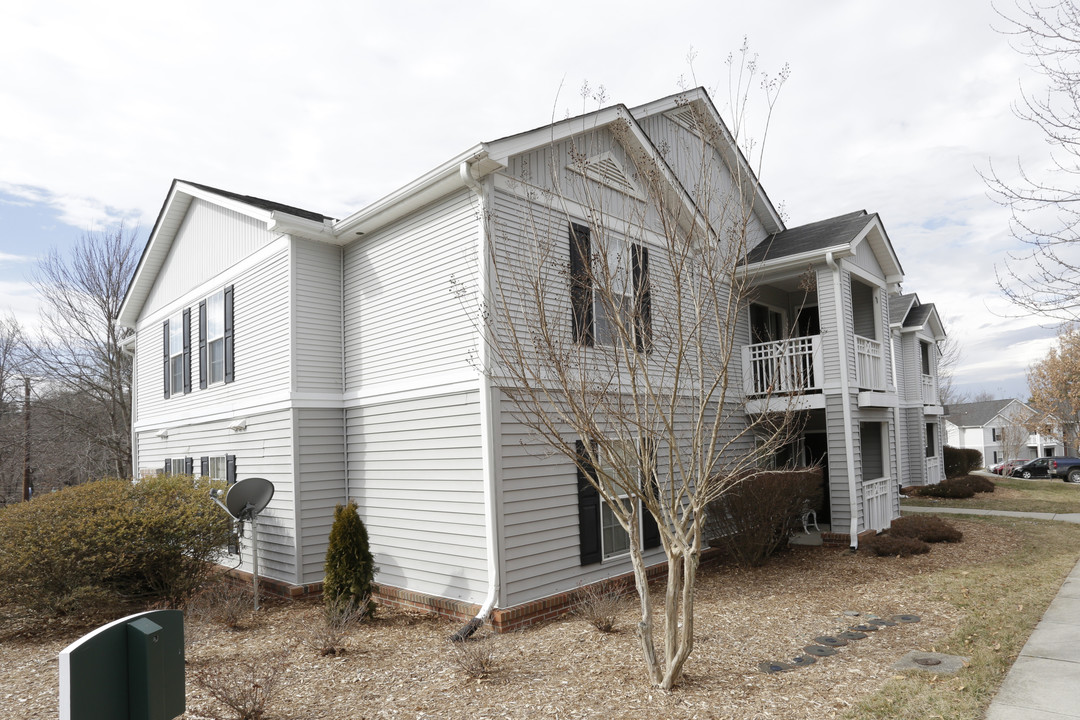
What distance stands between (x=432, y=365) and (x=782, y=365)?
6.80 metres

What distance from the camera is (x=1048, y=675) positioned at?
5.58 meters

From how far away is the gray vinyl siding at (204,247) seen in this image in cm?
1188

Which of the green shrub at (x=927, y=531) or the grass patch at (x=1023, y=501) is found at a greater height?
the green shrub at (x=927, y=531)

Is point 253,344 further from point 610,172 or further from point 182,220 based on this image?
point 610,172

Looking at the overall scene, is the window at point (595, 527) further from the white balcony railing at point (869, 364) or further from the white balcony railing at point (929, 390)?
the white balcony railing at point (929, 390)

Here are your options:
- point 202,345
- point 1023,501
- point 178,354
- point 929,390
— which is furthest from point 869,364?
point 929,390

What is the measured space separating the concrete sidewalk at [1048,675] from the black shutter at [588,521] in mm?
4673

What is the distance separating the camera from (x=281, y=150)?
10492 millimetres

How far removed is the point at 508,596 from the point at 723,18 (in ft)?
22.2

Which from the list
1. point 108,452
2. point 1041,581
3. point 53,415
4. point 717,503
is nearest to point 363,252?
point 717,503

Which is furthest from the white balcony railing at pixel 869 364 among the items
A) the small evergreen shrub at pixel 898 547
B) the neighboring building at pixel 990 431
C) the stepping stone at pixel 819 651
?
the neighboring building at pixel 990 431

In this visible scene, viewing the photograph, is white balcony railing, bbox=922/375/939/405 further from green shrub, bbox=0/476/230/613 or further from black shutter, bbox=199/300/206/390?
green shrub, bbox=0/476/230/613

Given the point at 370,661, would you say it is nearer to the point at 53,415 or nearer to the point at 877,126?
the point at 877,126

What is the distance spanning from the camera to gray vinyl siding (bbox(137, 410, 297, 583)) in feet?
33.7
